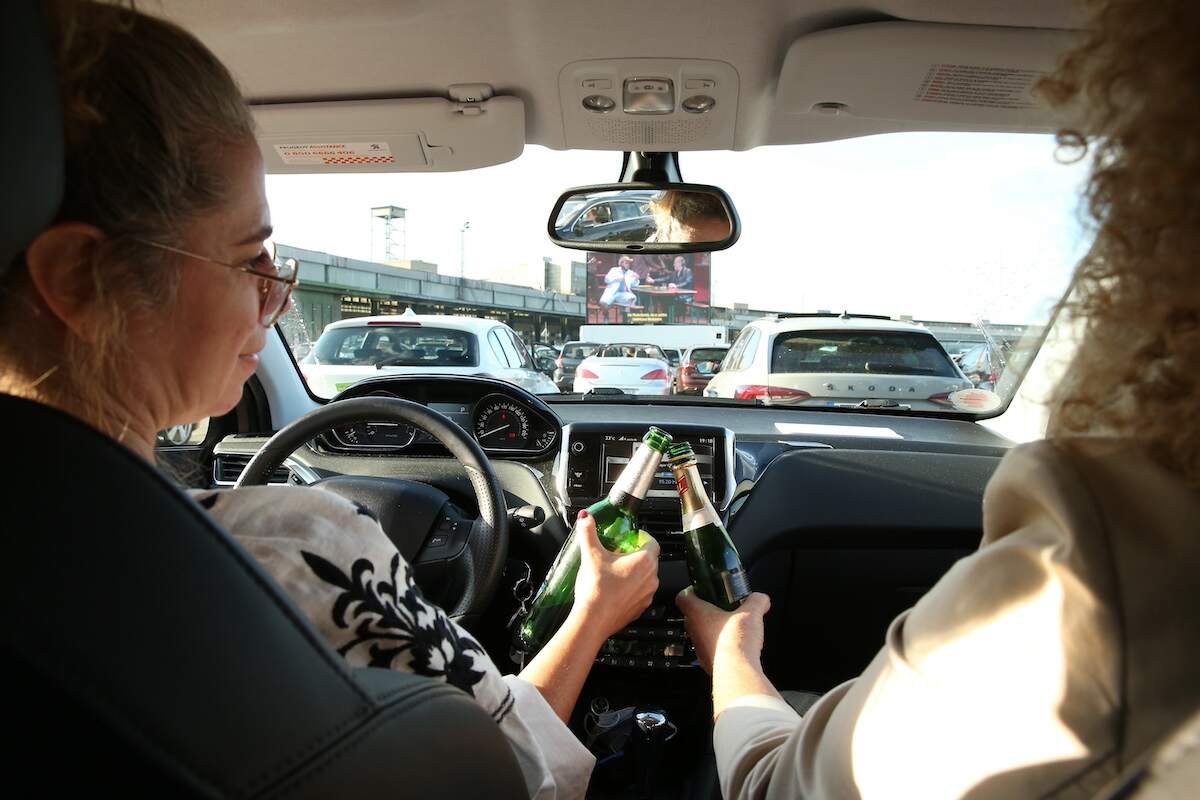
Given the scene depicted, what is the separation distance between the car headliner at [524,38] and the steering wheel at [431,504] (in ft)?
3.19

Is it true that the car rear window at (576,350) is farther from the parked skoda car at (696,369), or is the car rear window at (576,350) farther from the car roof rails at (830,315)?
the car roof rails at (830,315)

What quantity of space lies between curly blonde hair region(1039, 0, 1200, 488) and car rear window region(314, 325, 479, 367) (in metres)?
4.95

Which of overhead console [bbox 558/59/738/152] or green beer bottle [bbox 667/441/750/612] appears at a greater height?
overhead console [bbox 558/59/738/152]

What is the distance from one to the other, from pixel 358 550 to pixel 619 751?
162 cm

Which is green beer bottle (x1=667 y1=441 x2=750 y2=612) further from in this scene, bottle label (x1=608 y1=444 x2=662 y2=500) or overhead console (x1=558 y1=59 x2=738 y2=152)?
overhead console (x1=558 y1=59 x2=738 y2=152)

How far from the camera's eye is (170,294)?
1.10 metres

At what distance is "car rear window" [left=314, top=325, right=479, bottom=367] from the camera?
548 centimetres

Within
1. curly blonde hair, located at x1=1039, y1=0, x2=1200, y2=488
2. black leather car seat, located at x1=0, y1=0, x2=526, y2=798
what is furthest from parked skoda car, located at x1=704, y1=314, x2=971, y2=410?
black leather car seat, located at x1=0, y1=0, x2=526, y2=798

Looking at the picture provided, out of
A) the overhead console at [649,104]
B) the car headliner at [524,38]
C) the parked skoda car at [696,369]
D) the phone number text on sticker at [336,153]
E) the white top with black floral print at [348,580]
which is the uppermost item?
the car headliner at [524,38]

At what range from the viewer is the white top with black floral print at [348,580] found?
1.09 meters

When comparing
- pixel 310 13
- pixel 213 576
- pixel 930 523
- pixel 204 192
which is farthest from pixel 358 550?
pixel 930 523

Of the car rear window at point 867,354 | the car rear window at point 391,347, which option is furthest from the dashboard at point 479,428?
the car rear window at point 867,354

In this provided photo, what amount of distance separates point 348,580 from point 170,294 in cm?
45

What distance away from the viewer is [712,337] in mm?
16031
